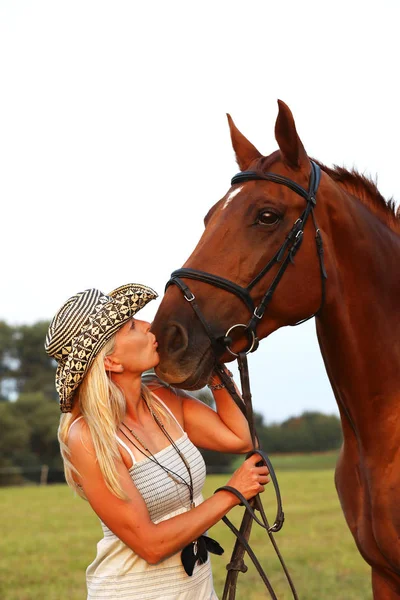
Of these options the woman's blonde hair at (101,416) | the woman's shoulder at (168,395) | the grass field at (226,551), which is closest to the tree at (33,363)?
the grass field at (226,551)

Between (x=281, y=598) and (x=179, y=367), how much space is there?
205 inches

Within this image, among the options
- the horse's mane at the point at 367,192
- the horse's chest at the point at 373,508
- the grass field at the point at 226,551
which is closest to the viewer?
the horse's chest at the point at 373,508

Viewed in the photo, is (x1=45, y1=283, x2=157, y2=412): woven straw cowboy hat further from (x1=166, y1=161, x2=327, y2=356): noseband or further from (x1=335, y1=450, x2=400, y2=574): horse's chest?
(x1=335, y1=450, x2=400, y2=574): horse's chest

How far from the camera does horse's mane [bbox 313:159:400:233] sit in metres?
3.28

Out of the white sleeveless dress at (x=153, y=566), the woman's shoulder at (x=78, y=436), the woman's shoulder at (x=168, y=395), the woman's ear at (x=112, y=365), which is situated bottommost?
the white sleeveless dress at (x=153, y=566)

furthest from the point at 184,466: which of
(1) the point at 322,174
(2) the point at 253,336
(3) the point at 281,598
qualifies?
(3) the point at 281,598

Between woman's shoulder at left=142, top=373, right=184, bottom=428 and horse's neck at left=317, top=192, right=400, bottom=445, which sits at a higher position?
horse's neck at left=317, top=192, right=400, bottom=445

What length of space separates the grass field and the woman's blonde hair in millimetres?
4817

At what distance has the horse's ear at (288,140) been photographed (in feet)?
9.09

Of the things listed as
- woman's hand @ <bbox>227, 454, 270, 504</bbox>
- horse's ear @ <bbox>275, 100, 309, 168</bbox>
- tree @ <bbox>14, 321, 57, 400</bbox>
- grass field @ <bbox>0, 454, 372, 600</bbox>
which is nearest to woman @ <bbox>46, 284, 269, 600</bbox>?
woman's hand @ <bbox>227, 454, 270, 504</bbox>

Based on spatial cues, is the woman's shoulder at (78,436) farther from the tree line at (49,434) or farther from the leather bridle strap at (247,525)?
the tree line at (49,434)

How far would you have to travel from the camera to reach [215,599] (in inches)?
116

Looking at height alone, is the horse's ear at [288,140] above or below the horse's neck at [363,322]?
above

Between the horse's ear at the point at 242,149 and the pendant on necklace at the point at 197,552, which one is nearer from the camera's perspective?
the pendant on necklace at the point at 197,552
